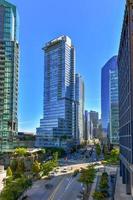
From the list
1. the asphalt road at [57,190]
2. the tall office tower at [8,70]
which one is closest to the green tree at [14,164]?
the asphalt road at [57,190]

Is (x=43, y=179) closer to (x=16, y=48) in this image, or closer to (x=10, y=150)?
(x=10, y=150)

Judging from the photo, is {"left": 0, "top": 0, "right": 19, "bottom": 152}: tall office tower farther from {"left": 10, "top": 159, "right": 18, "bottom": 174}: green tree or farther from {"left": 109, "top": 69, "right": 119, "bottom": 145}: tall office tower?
{"left": 109, "top": 69, "right": 119, "bottom": 145}: tall office tower

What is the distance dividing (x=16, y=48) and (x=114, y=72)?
192 feet

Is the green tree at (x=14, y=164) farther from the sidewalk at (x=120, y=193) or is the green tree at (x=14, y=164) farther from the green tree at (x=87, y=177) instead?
the sidewalk at (x=120, y=193)

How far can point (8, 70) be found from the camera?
132m

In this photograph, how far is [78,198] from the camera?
63.7 m

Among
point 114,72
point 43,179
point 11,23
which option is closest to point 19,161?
point 43,179

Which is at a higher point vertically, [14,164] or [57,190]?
[14,164]

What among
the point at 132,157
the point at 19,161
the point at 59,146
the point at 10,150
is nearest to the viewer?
the point at 132,157

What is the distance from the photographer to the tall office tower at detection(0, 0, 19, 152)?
426 ft

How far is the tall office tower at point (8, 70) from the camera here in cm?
12988

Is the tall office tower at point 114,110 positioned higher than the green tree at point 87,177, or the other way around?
the tall office tower at point 114,110

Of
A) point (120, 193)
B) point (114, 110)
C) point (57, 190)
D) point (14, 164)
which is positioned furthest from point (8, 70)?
point (120, 193)

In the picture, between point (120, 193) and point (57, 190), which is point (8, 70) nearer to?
point (57, 190)
